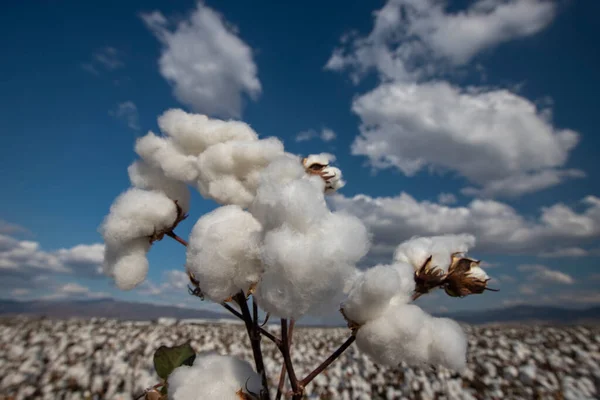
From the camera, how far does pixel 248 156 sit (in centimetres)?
115

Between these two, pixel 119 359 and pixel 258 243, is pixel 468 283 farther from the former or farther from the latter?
pixel 119 359

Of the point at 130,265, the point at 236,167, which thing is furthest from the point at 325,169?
the point at 130,265

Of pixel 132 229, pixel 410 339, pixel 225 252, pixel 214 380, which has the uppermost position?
pixel 132 229

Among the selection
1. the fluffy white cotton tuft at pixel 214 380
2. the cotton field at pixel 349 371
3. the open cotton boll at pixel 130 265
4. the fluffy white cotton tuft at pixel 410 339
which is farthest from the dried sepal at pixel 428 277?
the cotton field at pixel 349 371

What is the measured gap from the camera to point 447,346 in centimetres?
110

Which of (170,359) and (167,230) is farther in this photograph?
(170,359)

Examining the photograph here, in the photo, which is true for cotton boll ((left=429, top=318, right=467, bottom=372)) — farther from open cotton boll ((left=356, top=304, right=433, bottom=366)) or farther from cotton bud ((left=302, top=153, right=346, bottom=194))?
cotton bud ((left=302, top=153, right=346, bottom=194))

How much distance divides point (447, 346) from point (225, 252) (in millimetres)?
688

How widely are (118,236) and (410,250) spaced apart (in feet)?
3.39

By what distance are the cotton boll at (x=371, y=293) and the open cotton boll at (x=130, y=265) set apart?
71 centimetres

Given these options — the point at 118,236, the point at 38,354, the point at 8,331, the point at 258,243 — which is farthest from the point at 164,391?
the point at 8,331

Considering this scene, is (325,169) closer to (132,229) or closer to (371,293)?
(371,293)

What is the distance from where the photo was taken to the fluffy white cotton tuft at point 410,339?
106cm

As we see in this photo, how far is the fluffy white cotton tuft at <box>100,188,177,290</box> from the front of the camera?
125cm
